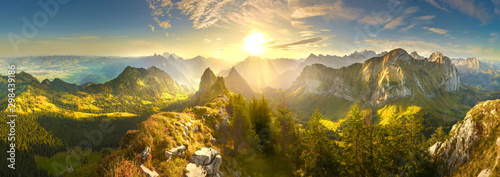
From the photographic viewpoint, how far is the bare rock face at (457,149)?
22.5 m

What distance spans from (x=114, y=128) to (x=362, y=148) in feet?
800

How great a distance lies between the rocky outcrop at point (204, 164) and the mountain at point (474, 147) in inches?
1281

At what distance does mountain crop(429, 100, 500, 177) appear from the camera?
19312mm

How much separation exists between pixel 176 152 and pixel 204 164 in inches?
173

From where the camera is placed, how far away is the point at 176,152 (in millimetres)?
21625

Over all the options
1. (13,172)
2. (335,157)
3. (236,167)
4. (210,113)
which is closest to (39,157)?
(13,172)

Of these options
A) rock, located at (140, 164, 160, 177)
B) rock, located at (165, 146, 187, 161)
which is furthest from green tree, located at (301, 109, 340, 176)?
rock, located at (140, 164, 160, 177)

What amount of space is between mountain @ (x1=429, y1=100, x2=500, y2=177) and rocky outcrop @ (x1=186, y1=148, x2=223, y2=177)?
32.5 m

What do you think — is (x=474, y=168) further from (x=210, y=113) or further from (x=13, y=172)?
(x=13, y=172)

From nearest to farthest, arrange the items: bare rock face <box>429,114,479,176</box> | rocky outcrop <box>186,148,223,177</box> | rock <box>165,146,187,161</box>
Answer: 1. rock <box>165,146,187,161</box>
2. rocky outcrop <box>186,148,223,177</box>
3. bare rock face <box>429,114,479,176</box>

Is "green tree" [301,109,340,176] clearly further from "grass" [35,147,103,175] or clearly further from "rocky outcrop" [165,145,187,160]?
"grass" [35,147,103,175]

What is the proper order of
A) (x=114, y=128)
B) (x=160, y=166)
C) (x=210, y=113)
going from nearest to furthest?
(x=160, y=166)
(x=210, y=113)
(x=114, y=128)

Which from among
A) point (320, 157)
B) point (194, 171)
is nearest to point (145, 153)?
point (194, 171)

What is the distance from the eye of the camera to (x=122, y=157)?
54.6 feet
